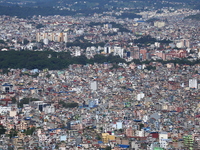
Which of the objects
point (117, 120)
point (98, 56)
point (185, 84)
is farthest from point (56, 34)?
point (117, 120)

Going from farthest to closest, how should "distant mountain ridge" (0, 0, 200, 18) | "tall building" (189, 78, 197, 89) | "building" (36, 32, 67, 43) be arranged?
"distant mountain ridge" (0, 0, 200, 18), "building" (36, 32, 67, 43), "tall building" (189, 78, 197, 89)

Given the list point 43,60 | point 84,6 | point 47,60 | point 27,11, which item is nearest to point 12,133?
point 43,60

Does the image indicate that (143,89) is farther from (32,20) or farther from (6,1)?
(6,1)

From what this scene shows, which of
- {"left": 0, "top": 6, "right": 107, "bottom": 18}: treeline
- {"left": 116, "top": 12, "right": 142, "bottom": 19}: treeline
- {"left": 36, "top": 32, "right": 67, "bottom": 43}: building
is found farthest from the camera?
{"left": 116, "top": 12, "right": 142, "bottom": 19}: treeline

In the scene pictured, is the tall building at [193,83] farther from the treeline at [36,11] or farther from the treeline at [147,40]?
the treeline at [36,11]

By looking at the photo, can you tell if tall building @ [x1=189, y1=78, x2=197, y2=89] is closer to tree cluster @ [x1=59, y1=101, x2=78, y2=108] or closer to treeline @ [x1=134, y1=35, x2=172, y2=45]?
tree cluster @ [x1=59, y1=101, x2=78, y2=108]

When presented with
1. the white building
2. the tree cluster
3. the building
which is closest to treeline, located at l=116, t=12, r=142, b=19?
the building

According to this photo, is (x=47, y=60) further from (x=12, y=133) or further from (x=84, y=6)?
(x=84, y=6)

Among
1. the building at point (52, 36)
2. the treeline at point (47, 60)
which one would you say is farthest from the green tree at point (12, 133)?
the building at point (52, 36)

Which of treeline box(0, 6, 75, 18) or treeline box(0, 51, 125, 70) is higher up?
treeline box(0, 6, 75, 18)
